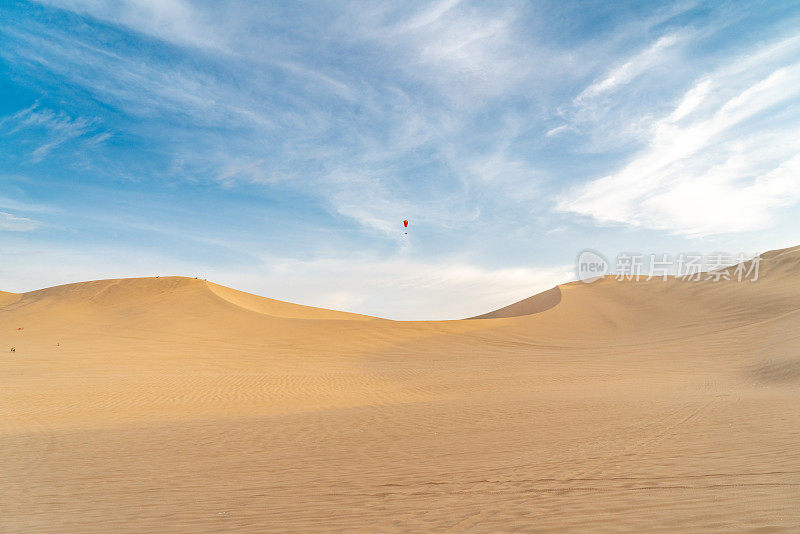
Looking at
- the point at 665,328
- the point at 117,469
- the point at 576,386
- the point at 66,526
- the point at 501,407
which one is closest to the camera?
the point at 66,526

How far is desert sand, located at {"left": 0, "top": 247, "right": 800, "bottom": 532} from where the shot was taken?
16.7 feet

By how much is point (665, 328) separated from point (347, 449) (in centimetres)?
2896

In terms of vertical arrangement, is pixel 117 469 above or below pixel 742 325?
below

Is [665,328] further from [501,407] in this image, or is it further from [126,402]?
[126,402]

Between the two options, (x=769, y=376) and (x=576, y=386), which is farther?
(x=576, y=386)

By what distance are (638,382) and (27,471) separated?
1718cm

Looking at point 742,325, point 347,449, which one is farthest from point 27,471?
point 742,325

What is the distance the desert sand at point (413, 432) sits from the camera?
5.09 m

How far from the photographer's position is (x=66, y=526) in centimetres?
529

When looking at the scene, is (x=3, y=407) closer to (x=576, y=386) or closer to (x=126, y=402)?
(x=126, y=402)

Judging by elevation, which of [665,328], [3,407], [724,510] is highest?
[665,328]

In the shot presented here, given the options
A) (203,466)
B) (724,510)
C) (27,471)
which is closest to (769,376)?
(724,510)

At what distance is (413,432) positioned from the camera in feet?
32.2

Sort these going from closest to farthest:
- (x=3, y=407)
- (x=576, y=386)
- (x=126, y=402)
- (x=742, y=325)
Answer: (x=3, y=407) → (x=126, y=402) → (x=576, y=386) → (x=742, y=325)
